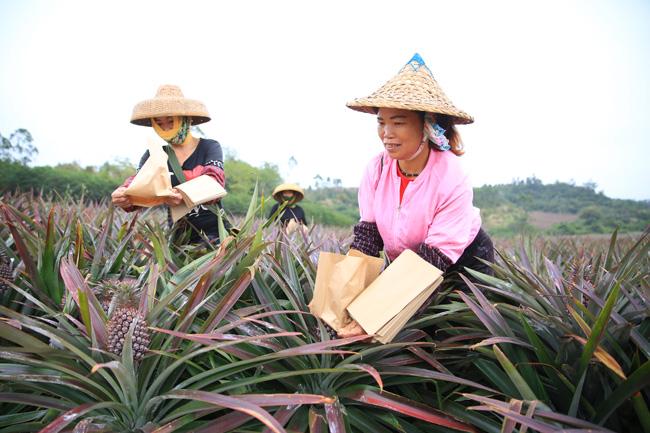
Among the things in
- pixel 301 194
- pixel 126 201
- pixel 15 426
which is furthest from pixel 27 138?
pixel 15 426

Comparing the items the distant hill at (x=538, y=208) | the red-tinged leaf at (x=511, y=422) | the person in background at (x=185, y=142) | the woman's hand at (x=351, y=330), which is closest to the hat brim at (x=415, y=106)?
the woman's hand at (x=351, y=330)

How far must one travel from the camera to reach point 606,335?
1291 mm

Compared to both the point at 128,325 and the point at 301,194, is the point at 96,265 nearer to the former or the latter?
the point at 128,325

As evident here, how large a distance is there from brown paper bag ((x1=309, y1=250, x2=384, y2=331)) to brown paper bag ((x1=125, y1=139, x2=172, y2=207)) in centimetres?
111

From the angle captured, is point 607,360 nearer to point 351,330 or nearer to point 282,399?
point 351,330

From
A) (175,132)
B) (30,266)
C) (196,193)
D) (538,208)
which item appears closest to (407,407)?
(30,266)

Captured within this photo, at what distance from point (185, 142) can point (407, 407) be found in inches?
85.1

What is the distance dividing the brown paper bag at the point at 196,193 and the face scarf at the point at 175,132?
501 millimetres

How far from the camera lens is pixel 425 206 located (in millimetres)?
1773

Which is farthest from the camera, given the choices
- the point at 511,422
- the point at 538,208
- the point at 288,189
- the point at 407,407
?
the point at 538,208

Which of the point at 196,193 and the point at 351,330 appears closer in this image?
the point at 351,330

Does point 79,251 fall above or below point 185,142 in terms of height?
below

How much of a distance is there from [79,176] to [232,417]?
1335 centimetres

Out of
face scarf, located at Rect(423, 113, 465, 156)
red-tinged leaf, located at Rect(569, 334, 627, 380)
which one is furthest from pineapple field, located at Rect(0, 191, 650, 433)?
face scarf, located at Rect(423, 113, 465, 156)
